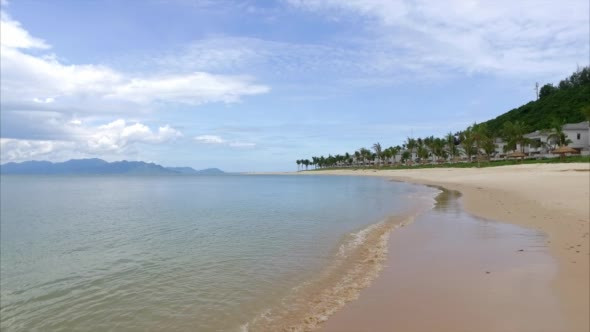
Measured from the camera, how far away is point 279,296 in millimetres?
8297

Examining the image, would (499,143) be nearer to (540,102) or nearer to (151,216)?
(540,102)

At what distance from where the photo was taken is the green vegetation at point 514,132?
245 feet

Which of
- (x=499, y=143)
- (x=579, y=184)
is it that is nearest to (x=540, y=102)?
(x=499, y=143)

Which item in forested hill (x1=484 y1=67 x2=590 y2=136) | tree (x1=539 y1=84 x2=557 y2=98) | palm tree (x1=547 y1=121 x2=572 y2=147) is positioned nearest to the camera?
palm tree (x1=547 y1=121 x2=572 y2=147)

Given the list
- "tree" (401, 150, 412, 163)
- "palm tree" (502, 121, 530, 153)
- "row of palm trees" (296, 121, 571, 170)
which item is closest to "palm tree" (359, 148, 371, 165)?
"row of palm trees" (296, 121, 571, 170)

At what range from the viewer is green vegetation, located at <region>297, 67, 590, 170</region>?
245 feet

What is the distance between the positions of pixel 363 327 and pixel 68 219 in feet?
82.0

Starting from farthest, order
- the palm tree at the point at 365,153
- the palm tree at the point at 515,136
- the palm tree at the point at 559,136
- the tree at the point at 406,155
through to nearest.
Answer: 1. the palm tree at the point at 365,153
2. the tree at the point at 406,155
3. the palm tree at the point at 515,136
4. the palm tree at the point at 559,136

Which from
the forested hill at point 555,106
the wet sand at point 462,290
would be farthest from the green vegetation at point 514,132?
the wet sand at point 462,290

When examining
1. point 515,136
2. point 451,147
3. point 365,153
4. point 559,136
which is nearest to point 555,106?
point 451,147

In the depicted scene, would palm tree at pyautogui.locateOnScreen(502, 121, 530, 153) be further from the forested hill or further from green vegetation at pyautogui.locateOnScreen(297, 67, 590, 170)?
the forested hill

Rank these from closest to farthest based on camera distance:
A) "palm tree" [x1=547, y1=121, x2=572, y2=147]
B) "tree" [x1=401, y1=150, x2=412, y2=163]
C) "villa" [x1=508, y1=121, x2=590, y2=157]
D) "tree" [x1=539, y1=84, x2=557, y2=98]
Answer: "palm tree" [x1=547, y1=121, x2=572, y2=147]
"villa" [x1=508, y1=121, x2=590, y2=157]
"tree" [x1=539, y1=84, x2=557, y2=98]
"tree" [x1=401, y1=150, x2=412, y2=163]

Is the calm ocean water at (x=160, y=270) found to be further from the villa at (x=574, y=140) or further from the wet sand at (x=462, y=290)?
the villa at (x=574, y=140)

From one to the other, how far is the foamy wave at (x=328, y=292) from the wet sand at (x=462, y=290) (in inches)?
12.6
